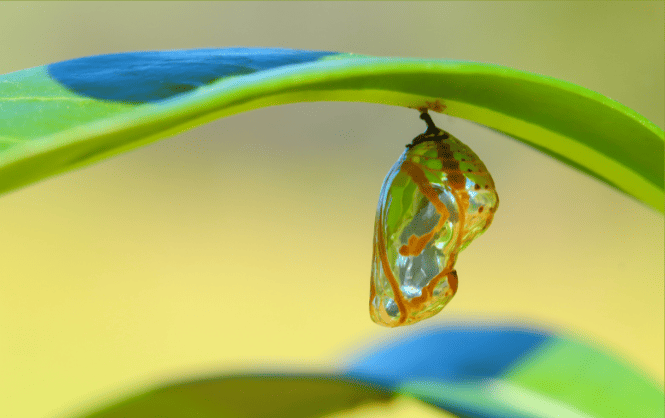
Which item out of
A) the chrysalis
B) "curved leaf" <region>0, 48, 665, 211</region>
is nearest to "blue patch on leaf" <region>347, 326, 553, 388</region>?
the chrysalis

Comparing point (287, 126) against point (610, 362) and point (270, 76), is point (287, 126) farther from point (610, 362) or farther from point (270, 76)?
point (270, 76)

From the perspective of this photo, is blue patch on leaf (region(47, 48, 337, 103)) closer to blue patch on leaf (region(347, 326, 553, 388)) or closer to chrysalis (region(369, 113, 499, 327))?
chrysalis (region(369, 113, 499, 327))

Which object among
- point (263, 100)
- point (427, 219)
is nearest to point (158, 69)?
point (263, 100)

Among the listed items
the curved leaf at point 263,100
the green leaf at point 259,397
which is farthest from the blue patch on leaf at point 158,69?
the green leaf at point 259,397

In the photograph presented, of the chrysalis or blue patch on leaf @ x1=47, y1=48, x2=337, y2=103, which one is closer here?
blue patch on leaf @ x1=47, y1=48, x2=337, y2=103

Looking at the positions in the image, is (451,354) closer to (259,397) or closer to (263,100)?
(259,397)

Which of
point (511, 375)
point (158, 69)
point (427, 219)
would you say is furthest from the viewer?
point (511, 375)
